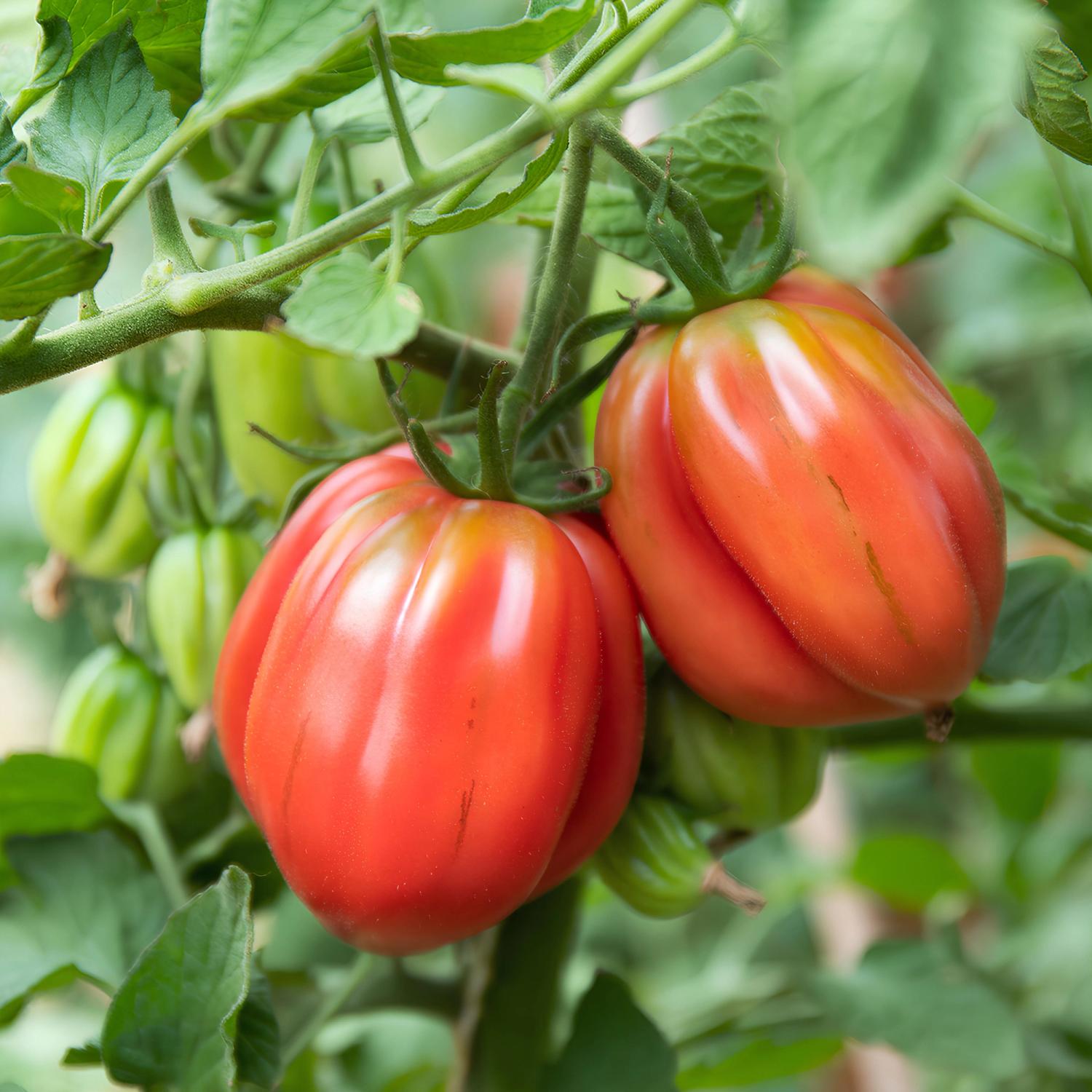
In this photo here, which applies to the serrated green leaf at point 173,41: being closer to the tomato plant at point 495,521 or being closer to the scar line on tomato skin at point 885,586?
the tomato plant at point 495,521

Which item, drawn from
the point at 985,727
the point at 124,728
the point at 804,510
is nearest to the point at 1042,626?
the point at 985,727

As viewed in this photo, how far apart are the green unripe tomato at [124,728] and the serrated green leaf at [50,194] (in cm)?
28

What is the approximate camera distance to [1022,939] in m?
0.82

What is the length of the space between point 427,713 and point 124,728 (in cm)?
29

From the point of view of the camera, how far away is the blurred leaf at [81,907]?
507 millimetres

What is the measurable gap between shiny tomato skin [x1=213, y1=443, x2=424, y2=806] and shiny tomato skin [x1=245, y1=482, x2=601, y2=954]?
0.04 metres

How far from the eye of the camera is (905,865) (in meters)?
0.81

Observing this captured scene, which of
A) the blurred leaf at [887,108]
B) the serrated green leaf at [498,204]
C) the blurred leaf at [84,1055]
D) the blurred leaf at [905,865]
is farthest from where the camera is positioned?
the blurred leaf at [905,865]

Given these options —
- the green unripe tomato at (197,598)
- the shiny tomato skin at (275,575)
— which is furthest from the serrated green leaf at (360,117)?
the green unripe tomato at (197,598)

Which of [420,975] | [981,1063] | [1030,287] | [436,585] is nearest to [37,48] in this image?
[436,585]

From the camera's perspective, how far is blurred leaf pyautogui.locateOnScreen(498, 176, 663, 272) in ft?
1.41

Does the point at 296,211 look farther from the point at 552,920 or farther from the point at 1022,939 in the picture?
the point at 1022,939

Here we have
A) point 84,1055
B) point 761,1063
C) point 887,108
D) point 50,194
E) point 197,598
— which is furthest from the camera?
point 761,1063

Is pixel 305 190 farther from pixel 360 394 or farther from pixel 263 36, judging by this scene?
pixel 360 394
